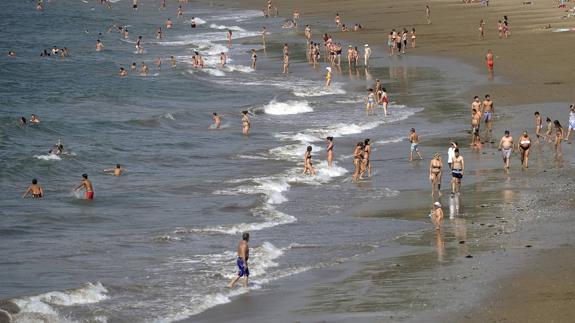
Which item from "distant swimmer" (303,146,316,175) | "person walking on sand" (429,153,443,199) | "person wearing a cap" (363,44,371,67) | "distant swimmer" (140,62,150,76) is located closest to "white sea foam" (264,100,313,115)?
"person wearing a cap" (363,44,371,67)

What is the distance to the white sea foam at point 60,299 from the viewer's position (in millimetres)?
16578

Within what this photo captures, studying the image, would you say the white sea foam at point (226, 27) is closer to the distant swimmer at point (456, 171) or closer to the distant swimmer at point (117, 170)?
the distant swimmer at point (117, 170)

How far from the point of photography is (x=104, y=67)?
183 ft

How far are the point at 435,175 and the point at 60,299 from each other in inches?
405

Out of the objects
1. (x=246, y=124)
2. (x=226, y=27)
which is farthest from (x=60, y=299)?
(x=226, y=27)

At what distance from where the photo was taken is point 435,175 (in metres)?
24.3

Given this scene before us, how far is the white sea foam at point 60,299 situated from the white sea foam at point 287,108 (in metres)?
22.8

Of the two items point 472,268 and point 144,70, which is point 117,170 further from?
point 144,70

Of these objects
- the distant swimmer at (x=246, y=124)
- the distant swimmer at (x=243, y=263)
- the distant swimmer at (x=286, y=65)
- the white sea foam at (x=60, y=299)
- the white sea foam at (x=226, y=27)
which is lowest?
the white sea foam at (x=60, y=299)

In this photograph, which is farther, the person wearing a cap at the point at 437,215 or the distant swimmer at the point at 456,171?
the distant swimmer at the point at 456,171

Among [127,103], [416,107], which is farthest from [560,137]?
[127,103]

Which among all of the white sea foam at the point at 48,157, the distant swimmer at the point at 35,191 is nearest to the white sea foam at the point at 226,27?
the white sea foam at the point at 48,157

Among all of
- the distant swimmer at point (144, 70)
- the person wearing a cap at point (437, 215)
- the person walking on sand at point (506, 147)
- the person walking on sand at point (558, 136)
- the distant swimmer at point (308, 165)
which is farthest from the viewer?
the distant swimmer at point (144, 70)

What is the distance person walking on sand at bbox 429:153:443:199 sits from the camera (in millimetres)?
24109
